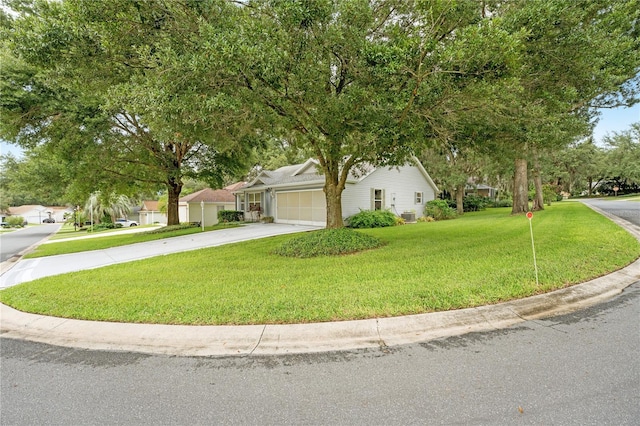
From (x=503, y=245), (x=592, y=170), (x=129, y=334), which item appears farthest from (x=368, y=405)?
(x=592, y=170)

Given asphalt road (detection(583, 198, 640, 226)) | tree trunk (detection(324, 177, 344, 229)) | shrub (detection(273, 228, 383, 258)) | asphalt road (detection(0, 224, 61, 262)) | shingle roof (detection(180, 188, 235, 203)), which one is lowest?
asphalt road (detection(0, 224, 61, 262))

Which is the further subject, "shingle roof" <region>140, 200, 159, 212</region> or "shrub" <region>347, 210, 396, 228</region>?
"shingle roof" <region>140, 200, 159, 212</region>

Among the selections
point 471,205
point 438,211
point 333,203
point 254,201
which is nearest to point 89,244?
point 254,201

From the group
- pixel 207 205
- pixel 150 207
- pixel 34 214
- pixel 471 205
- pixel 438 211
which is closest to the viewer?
pixel 438 211

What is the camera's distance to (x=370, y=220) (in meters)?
16.8

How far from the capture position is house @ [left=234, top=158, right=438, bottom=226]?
58.5 ft

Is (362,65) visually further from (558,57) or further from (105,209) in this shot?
(105,209)

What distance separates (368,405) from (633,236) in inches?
429

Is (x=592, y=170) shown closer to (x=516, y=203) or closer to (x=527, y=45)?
(x=516, y=203)

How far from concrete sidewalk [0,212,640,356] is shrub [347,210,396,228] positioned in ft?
39.1

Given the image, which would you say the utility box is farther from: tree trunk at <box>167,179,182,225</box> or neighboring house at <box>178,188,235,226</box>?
neighboring house at <box>178,188,235,226</box>

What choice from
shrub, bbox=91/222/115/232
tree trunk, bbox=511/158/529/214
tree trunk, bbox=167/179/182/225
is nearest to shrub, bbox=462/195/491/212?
tree trunk, bbox=511/158/529/214

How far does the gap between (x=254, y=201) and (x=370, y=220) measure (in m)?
10.2

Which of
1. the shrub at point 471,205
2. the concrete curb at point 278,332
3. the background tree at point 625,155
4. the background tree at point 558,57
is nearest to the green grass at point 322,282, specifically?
the concrete curb at point 278,332
